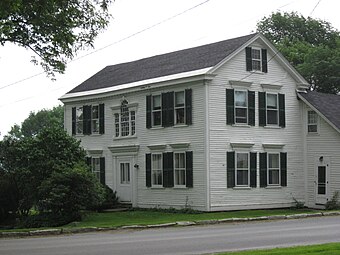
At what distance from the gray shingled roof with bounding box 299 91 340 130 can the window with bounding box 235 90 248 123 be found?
430 cm

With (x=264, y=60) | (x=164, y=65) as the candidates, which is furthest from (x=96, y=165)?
(x=264, y=60)

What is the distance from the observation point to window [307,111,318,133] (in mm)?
35219

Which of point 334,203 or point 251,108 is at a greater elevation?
point 251,108

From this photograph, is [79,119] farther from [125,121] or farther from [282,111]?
[282,111]

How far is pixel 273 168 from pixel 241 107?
3.94 m

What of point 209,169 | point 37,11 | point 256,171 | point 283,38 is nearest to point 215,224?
point 209,169

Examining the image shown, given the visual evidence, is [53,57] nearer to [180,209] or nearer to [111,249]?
[111,249]

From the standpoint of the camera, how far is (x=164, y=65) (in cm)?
3669

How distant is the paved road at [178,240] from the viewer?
1591cm

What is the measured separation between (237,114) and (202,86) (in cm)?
259

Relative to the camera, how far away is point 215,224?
25156mm

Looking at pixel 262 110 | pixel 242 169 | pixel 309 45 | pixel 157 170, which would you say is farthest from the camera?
pixel 309 45

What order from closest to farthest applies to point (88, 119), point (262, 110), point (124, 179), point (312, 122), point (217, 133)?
point (217, 133) < point (262, 110) < point (312, 122) < point (124, 179) < point (88, 119)

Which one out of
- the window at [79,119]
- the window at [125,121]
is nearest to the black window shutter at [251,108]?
the window at [125,121]
